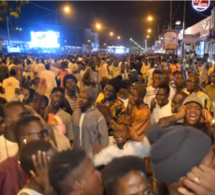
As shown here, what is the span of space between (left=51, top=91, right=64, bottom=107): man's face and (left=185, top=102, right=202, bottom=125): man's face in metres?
2.28

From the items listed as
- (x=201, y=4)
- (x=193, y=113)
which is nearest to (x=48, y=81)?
(x=193, y=113)

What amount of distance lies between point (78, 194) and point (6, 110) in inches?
88.1

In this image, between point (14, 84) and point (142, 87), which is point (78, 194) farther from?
point (14, 84)

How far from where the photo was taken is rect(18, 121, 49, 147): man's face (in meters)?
3.10

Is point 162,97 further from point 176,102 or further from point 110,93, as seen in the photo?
point 110,93

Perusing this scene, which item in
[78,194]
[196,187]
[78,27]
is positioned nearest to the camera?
[196,187]

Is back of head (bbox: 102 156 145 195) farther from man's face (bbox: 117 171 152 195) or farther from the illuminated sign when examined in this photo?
the illuminated sign

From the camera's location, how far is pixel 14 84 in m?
8.34

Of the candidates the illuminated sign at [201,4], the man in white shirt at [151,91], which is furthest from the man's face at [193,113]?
the illuminated sign at [201,4]

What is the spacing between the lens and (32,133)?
10.2ft

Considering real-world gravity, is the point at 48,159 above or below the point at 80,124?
above

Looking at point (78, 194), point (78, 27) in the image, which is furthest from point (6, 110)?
point (78, 27)

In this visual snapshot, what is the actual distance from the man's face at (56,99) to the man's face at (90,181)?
3.31 meters

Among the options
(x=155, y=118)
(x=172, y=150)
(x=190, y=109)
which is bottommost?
(x=155, y=118)
